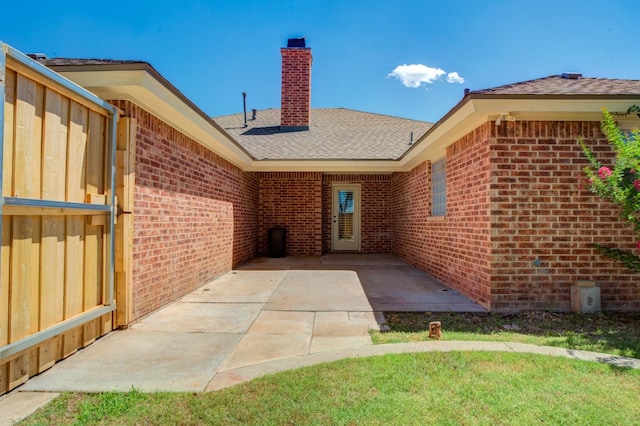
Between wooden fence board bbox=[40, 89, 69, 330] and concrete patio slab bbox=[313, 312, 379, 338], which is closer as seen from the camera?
wooden fence board bbox=[40, 89, 69, 330]

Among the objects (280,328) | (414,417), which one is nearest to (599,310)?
(414,417)

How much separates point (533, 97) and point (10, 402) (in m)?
6.19

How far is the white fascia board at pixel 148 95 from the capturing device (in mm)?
→ 3666

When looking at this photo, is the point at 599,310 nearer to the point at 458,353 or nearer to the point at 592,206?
the point at 592,206

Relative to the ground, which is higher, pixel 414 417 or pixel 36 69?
pixel 36 69

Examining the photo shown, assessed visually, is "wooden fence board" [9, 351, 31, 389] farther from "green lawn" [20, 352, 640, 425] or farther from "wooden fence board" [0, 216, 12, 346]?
Answer: "green lawn" [20, 352, 640, 425]

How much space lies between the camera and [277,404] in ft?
7.65

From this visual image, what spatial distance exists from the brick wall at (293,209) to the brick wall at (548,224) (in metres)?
7.26

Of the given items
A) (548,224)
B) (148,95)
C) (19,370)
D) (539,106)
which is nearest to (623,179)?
(548,224)

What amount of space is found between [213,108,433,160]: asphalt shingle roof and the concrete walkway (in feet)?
13.9

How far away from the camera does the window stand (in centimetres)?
705

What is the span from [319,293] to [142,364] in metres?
3.26

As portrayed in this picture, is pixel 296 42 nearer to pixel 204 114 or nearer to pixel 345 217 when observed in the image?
pixel 345 217

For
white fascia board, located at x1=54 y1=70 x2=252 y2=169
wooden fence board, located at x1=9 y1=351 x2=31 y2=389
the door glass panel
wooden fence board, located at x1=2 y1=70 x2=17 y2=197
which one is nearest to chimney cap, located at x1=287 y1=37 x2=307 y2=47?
the door glass panel
